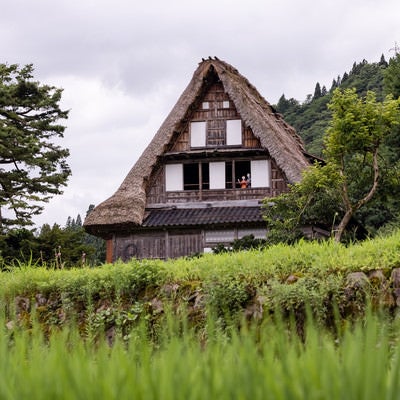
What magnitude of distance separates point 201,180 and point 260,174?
1.77 meters

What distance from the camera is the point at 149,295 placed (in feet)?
28.6

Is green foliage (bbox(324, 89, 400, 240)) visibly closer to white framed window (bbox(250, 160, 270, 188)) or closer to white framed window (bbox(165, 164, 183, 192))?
white framed window (bbox(250, 160, 270, 188))

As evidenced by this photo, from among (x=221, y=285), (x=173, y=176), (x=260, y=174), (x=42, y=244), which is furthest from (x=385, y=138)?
(x=221, y=285)

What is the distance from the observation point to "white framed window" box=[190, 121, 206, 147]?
2184cm

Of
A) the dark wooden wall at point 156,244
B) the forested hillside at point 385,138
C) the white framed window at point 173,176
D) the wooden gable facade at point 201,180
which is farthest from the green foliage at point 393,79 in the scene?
the dark wooden wall at point 156,244

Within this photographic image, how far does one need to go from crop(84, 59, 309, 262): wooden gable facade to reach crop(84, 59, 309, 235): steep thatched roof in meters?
0.03

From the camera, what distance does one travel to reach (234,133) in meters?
21.7

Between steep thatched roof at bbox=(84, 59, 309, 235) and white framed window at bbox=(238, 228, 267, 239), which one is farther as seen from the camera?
white framed window at bbox=(238, 228, 267, 239)

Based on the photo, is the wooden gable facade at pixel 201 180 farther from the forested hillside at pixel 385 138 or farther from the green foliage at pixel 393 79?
the green foliage at pixel 393 79

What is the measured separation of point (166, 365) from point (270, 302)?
6.06m

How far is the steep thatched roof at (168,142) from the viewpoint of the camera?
2003 cm

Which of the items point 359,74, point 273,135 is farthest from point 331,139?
point 359,74

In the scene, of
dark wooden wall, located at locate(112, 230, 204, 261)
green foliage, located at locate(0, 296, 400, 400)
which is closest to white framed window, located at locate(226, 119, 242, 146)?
dark wooden wall, located at locate(112, 230, 204, 261)

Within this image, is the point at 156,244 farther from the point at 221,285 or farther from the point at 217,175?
the point at 221,285
